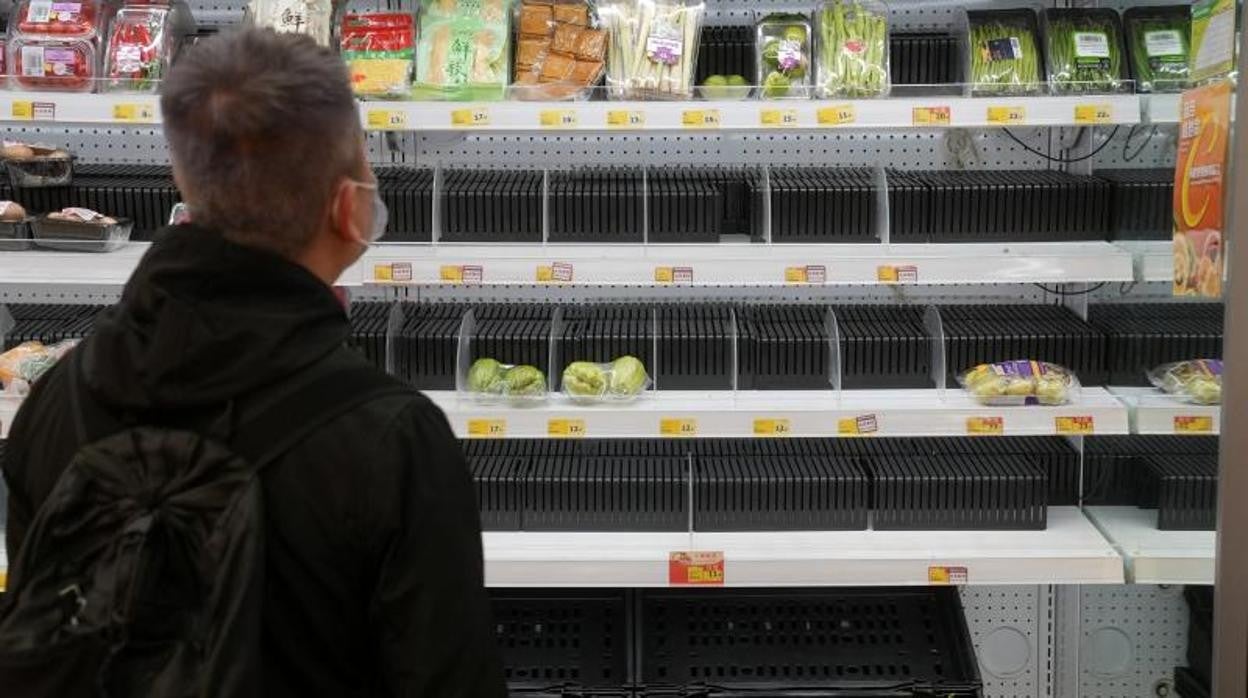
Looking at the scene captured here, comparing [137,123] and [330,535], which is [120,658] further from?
[137,123]

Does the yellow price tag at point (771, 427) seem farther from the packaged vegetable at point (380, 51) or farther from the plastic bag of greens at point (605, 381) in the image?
the packaged vegetable at point (380, 51)

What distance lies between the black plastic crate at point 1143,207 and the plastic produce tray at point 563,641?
1645mm

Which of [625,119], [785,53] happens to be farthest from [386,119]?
[785,53]

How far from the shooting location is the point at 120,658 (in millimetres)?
1270

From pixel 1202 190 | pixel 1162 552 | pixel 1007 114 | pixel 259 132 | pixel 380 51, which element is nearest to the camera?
pixel 259 132

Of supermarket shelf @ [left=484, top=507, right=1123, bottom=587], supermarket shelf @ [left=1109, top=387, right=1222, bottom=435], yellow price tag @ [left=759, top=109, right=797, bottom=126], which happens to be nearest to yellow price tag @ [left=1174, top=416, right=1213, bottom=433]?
supermarket shelf @ [left=1109, top=387, right=1222, bottom=435]

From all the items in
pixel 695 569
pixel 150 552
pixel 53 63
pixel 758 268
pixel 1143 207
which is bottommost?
pixel 695 569

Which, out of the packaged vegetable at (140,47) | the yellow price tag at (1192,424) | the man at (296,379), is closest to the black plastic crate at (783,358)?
the yellow price tag at (1192,424)

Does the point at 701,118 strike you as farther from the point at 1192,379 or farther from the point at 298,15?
the point at 1192,379

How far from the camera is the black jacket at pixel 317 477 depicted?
126 centimetres

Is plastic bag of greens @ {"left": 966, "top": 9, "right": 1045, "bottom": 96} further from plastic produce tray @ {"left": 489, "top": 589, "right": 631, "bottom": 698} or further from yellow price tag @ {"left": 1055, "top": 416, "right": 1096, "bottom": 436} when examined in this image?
plastic produce tray @ {"left": 489, "top": 589, "right": 631, "bottom": 698}

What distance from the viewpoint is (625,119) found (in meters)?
3.03

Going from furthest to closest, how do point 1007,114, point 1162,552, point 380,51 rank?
point 380,51 → point 1162,552 → point 1007,114

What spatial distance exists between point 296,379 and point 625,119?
1885 millimetres
